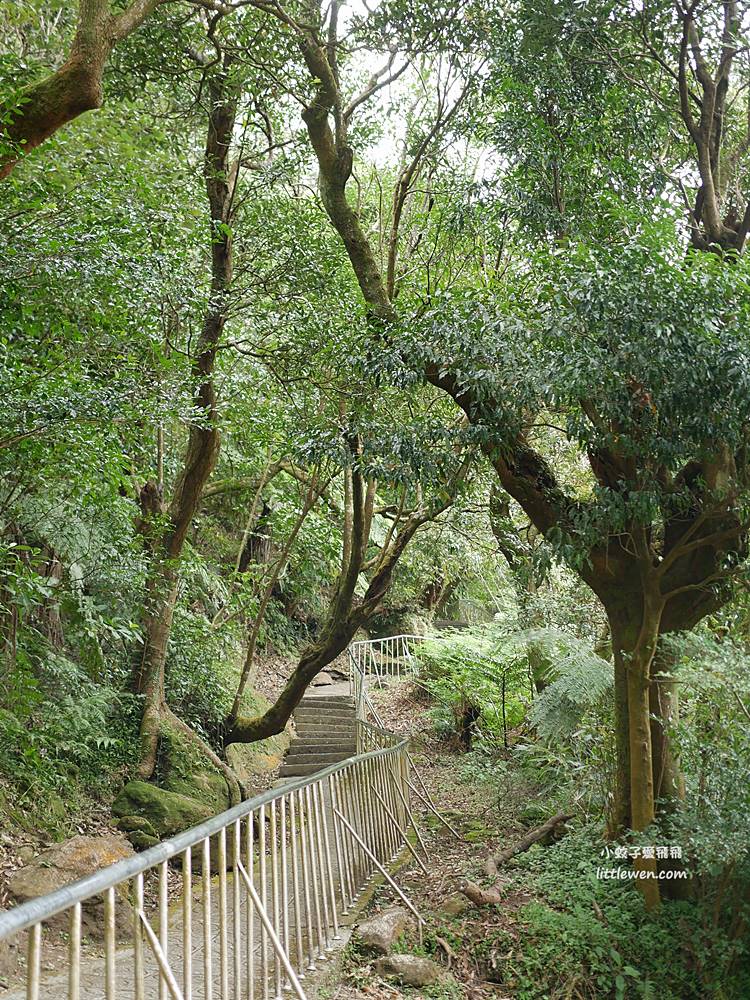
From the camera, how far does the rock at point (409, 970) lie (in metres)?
5.61

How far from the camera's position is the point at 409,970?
5664 millimetres

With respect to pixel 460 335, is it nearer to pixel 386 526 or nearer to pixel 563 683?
pixel 563 683

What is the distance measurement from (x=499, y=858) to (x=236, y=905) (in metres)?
5.84

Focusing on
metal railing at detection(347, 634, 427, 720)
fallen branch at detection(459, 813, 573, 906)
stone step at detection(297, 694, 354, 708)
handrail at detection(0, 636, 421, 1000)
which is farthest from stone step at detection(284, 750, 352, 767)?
fallen branch at detection(459, 813, 573, 906)

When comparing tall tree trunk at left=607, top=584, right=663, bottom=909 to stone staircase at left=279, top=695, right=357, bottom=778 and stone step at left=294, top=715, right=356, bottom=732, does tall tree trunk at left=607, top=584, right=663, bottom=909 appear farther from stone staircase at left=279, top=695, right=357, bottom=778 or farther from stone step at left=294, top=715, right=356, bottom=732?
stone step at left=294, top=715, right=356, bottom=732

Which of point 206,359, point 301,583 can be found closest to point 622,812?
point 206,359

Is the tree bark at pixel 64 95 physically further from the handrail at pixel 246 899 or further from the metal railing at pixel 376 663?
the metal railing at pixel 376 663

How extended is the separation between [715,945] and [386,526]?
38.6 ft

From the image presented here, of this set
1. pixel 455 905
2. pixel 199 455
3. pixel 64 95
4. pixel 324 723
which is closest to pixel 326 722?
pixel 324 723

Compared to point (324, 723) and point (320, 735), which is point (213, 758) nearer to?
point (320, 735)

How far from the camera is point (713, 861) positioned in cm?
623

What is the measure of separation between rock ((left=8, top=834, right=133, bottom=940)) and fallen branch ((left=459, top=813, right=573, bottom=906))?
301 centimetres

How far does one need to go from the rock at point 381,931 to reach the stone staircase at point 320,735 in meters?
7.87

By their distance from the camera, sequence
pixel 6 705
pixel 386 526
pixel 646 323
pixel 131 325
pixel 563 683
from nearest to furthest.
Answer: pixel 646 323 → pixel 131 325 → pixel 6 705 → pixel 563 683 → pixel 386 526
